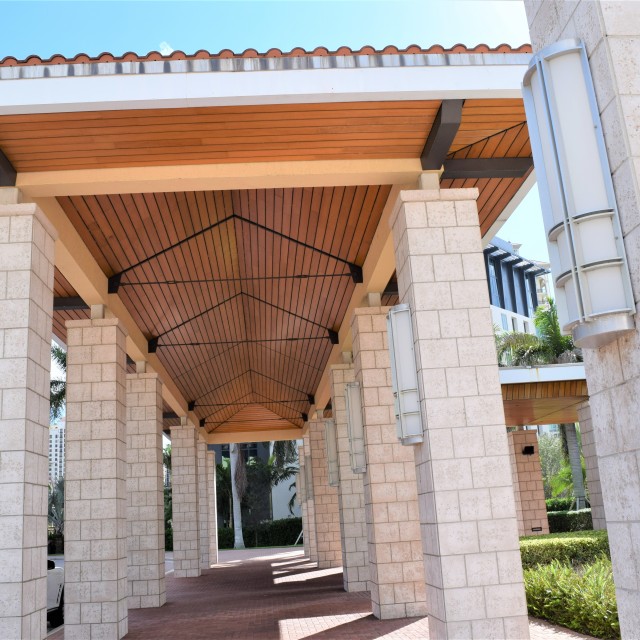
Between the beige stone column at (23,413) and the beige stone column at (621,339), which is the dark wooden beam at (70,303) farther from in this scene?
the beige stone column at (621,339)

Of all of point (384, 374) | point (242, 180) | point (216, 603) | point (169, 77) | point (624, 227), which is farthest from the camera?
point (216, 603)

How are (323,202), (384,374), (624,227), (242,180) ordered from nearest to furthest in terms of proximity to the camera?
1. (624,227)
2. (242,180)
3. (323,202)
4. (384,374)

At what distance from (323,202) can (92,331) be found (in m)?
3.81

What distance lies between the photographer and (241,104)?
6.55 m

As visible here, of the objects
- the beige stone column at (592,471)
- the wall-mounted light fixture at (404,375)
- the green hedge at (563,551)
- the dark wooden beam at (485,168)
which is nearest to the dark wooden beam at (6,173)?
the wall-mounted light fixture at (404,375)

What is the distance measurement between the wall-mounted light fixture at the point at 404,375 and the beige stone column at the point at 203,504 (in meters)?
18.2

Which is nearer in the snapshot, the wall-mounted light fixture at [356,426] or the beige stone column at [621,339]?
the beige stone column at [621,339]

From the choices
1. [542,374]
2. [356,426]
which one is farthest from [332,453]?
[542,374]

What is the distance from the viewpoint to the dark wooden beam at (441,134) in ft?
22.9

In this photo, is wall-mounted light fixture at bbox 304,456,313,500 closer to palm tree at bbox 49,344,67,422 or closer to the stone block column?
the stone block column

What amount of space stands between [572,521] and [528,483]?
460 centimetres

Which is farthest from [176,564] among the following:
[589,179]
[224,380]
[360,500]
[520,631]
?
[589,179]

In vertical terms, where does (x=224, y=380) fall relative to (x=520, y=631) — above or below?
above

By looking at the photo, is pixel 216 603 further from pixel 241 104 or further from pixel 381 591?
pixel 241 104
